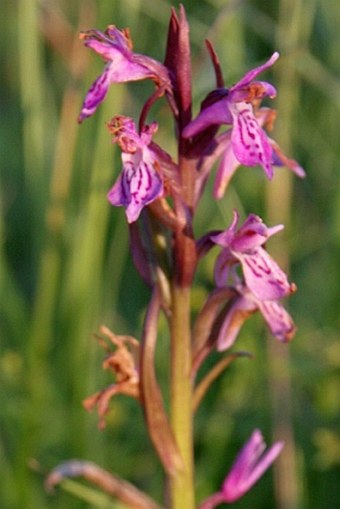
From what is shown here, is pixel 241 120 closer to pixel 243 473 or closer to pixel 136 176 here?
pixel 136 176

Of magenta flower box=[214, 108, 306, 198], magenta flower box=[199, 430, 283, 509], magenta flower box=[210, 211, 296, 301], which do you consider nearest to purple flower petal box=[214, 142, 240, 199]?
magenta flower box=[214, 108, 306, 198]

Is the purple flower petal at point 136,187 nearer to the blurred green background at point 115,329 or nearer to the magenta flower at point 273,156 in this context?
the magenta flower at point 273,156

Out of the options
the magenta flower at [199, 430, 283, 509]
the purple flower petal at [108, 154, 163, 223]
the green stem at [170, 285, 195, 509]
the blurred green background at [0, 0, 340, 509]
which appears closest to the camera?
the purple flower petal at [108, 154, 163, 223]

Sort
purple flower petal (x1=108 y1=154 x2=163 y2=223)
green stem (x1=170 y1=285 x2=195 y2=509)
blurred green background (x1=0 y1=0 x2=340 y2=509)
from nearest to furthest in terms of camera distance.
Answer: purple flower petal (x1=108 y1=154 x2=163 y2=223), green stem (x1=170 y1=285 x2=195 y2=509), blurred green background (x1=0 y1=0 x2=340 y2=509)

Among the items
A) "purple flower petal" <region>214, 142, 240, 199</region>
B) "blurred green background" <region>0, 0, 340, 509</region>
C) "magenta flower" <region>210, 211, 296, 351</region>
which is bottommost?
"blurred green background" <region>0, 0, 340, 509</region>

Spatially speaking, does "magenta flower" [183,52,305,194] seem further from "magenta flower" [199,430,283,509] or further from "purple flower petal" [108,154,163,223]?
"magenta flower" [199,430,283,509]

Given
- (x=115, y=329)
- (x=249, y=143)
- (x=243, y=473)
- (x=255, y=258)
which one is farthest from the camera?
(x=115, y=329)

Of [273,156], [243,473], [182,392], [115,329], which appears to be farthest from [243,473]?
[115,329]

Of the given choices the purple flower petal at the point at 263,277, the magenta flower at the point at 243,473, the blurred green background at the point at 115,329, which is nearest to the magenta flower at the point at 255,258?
the purple flower petal at the point at 263,277
